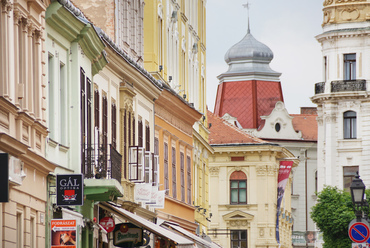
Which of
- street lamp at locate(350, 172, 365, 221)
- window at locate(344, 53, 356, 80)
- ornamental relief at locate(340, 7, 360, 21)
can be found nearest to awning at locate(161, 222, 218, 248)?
street lamp at locate(350, 172, 365, 221)

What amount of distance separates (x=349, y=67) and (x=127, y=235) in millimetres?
47612

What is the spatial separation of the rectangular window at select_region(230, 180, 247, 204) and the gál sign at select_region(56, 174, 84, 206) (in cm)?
5938

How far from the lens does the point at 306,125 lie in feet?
331

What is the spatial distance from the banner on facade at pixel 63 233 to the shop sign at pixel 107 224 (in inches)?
366

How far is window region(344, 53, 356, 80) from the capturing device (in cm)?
7675

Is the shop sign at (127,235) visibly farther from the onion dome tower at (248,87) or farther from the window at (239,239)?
the onion dome tower at (248,87)

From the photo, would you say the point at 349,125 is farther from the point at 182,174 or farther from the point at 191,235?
the point at 191,235

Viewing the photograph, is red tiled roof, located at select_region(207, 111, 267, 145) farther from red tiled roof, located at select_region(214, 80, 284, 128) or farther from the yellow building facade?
the yellow building facade

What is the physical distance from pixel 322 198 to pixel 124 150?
30.2m

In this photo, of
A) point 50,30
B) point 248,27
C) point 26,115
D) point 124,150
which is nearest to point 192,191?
point 124,150

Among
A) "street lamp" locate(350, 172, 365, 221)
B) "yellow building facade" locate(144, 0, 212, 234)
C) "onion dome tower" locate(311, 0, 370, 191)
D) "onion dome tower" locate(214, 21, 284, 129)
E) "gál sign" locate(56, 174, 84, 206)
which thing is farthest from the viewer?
"onion dome tower" locate(214, 21, 284, 129)

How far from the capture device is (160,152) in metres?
41.7

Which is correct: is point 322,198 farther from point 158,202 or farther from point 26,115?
point 26,115

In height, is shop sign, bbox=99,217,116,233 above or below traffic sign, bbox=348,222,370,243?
above
